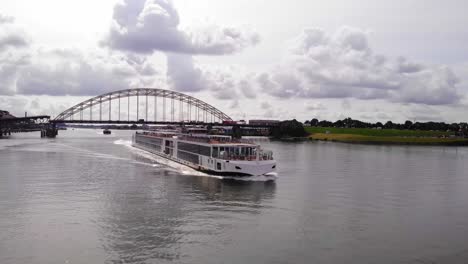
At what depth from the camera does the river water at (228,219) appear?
22844mm

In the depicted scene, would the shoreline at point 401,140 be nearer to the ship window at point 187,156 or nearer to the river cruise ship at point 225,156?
the ship window at point 187,156

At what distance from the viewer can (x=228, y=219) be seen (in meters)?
29.8

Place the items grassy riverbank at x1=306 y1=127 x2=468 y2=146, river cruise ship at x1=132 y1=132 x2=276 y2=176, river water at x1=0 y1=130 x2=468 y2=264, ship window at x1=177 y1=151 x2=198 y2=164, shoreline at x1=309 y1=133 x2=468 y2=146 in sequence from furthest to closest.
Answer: grassy riverbank at x1=306 y1=127 x2=468 y2=146 → shoreline at x1=309 y1=133 x2=468 y2=146 → ship window at x1=177 y1=151 x2=198 y2=164 → river cruise ship at x1=132 y1=132 x2=276 y2=176 → river water at x1=0 y1=130 x2=468 y2=264

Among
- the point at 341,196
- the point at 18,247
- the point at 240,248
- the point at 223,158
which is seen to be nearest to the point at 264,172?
the point at 223,158

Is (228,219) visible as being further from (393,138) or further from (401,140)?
(393,138)

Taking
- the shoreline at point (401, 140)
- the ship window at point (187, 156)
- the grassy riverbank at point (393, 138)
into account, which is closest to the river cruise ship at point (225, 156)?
the ship window at point (187, 156)

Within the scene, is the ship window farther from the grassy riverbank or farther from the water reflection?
the grassy riverbank

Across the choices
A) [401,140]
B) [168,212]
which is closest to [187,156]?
[168,212]

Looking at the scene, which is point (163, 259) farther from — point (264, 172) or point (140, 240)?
point (264, 172)

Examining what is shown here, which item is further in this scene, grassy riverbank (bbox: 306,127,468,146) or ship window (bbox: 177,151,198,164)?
grassy riverbank (bbox: 306,127,468,146)

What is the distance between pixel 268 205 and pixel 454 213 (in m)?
13.5

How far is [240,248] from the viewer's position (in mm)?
23719

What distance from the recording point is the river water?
22.8 m

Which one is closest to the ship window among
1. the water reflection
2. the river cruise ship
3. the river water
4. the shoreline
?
the river cruise ship
